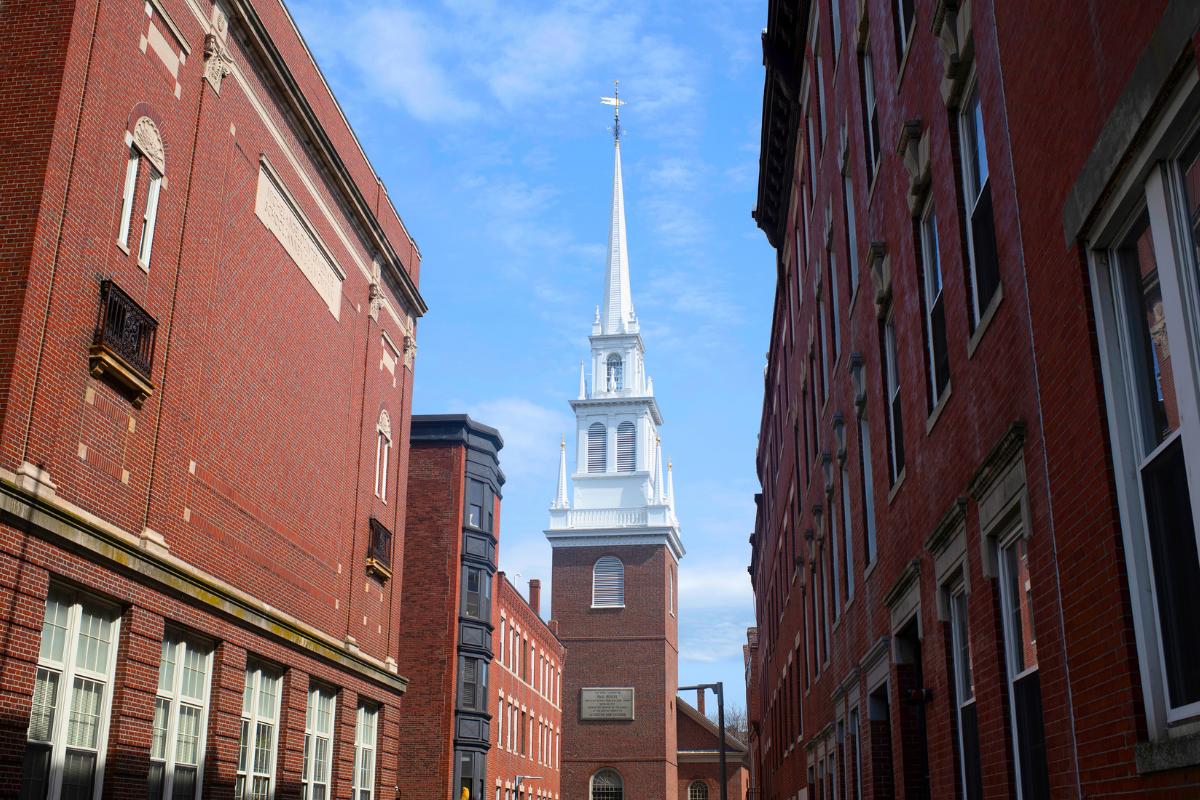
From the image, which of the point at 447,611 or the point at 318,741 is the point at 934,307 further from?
the point at 447,611

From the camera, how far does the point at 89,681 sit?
15.0 meters

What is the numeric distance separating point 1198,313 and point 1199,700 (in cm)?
179

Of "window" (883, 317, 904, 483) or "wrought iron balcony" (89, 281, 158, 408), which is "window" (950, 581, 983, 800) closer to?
"window" (883, 317, 904, 483)

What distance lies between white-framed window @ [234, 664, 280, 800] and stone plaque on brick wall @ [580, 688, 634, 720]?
52.9 meters

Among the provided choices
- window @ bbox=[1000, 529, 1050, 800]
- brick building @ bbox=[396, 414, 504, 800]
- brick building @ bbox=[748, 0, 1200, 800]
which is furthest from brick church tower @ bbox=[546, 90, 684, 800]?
window @ bbox=[1000, 529, 1050, 800]

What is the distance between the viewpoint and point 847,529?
1820 cm

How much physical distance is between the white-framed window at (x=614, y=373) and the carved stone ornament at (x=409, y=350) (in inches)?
1960

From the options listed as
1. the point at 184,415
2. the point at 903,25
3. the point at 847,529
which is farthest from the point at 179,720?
the point at 903,25

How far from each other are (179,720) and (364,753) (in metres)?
10.2

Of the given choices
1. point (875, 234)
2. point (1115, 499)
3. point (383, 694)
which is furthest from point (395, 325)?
point (1115, 499)

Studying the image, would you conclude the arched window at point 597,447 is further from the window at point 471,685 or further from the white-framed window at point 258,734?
the white-framed window at point 258,734

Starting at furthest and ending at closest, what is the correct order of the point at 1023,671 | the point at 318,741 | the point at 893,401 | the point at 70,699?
the point at 318,741 → the point at 70,699 → the point at 893,401 → the point at 1023,671

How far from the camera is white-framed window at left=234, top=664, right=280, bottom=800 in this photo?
66.7ft

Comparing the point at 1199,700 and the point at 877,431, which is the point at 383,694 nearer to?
the point at 877,431
